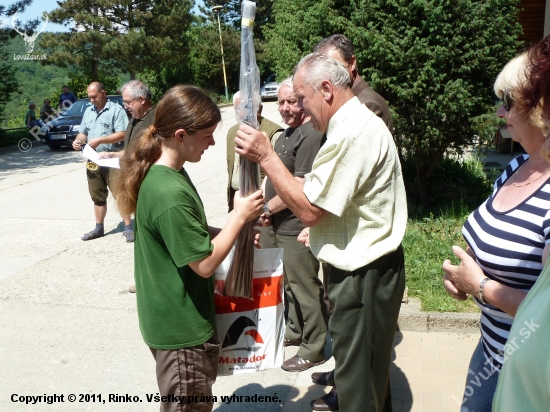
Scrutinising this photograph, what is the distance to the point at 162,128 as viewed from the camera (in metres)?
2.44

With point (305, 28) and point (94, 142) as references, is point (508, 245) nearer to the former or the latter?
point (305, 28)

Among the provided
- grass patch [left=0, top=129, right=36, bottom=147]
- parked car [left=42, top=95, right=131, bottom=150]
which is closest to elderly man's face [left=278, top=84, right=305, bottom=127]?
parked car [left=42, top=95, right=131, bottom=150]

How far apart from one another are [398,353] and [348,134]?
2482mm

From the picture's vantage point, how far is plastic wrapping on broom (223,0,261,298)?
2.40 meters

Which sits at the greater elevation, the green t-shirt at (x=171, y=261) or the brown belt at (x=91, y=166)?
the green t-shirt at (x=171, y=261)

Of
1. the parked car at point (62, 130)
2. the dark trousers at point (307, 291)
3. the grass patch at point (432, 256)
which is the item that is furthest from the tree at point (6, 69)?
the dark trousers at point (307, 291)

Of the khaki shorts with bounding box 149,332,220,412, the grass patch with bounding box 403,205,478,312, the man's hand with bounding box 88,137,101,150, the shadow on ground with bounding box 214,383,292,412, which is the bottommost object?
the shadow on ground with bounding box 214,383,292,412

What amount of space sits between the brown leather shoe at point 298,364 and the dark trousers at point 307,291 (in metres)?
0.03

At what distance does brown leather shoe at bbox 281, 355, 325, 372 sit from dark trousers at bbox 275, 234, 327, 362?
29 mm

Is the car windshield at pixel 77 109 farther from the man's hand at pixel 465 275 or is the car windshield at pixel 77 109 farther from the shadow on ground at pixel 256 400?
the man's hand at pixel 465 275

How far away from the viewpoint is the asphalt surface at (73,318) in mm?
3988

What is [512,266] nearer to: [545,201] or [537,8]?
[545,201]

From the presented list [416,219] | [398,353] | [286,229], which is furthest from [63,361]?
[416,219]

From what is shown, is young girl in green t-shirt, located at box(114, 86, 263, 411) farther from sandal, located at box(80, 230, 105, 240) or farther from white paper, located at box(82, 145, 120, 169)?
sandal, located at box(80, 230, 105, 240)
